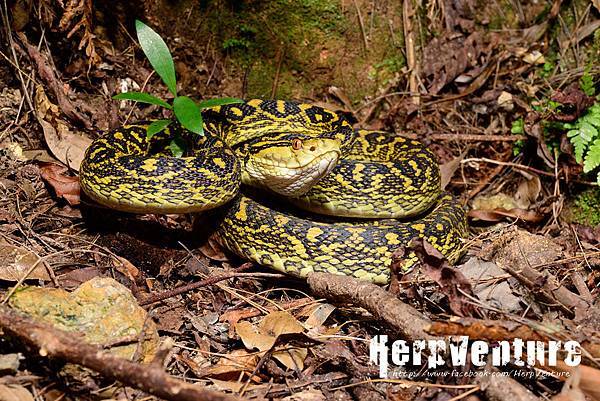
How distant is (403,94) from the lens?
7.09 meters

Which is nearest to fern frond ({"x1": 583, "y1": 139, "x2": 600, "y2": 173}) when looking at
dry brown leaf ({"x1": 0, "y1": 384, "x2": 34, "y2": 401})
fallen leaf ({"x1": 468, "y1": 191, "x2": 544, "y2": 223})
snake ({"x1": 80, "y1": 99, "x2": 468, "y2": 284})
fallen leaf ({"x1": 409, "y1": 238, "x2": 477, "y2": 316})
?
fallen leaf ({"x1": 468, "y1": 191, "x2": 544, "y2": 223})

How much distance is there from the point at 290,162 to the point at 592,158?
2976mm

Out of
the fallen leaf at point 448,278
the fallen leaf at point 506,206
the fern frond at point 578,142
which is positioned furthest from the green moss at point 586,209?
the fallen leaf at point 448,278

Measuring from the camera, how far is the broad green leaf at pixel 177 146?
5702mm

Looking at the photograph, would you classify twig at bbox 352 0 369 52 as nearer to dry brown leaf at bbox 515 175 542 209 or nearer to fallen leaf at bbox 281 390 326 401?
dry brown leaf at bbox 515 175 542 209

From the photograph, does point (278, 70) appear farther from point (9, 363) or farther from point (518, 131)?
point (9, 363)

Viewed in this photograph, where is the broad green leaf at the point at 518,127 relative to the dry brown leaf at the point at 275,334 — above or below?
above

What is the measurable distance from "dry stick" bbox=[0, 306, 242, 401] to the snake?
171cm

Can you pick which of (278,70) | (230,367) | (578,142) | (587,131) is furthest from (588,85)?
(230,367)

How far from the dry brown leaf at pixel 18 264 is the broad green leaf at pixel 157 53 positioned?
78.8 inches

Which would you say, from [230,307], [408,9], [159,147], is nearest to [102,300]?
[230,307]

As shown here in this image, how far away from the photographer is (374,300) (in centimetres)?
420

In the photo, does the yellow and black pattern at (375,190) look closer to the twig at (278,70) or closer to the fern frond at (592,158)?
the fern frond at (592,158)

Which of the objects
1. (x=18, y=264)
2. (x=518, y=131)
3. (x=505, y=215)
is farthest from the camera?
(x=518, y=131)
